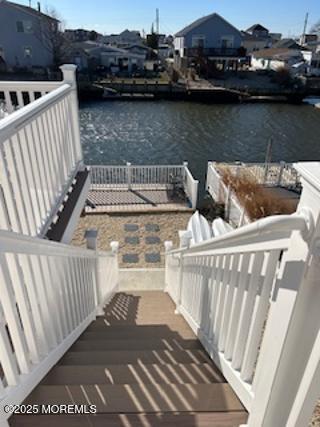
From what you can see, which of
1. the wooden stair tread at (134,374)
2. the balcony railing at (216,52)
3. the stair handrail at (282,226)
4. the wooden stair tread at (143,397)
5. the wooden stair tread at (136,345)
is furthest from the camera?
the balcony railing at (216,52)

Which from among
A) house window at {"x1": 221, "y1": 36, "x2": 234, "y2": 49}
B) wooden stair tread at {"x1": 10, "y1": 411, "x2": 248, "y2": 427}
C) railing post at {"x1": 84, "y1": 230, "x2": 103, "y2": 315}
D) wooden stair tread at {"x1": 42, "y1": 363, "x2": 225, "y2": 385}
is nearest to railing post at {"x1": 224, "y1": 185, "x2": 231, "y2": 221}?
railing post at {"x1": 84, "y1": 230, "x2": 103, "y2": 315}

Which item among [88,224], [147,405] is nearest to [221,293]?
[147,405]

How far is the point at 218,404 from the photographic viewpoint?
63.2 inches

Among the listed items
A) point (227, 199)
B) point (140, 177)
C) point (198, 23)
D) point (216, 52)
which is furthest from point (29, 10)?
point (227, 199)

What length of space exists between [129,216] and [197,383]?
21.8 ft

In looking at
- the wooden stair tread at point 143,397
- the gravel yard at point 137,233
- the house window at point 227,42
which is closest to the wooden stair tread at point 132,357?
the wooden stair tread at point 143,397

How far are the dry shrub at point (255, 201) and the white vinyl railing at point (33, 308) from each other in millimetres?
5980

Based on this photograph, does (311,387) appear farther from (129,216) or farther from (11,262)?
(129,216)

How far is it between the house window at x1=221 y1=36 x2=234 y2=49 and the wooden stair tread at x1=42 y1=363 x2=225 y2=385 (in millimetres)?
34796

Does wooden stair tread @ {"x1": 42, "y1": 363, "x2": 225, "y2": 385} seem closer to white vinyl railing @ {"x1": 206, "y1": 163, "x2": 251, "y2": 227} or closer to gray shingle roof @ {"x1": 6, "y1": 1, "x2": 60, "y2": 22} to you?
white vinyl railing @ {"x1": 206, "y1": 163, "x2": 251, "y2": 227}

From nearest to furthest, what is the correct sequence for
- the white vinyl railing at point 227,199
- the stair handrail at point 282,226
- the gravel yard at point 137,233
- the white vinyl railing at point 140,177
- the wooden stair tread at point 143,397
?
the stair handrail at point 282,226
the wooden stair tread at point 143,397
the gravel yard at point 137,233
the white vinyl railing at point 227,199
the white vinyl railing at point 140,177

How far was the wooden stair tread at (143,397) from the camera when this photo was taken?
1.58m

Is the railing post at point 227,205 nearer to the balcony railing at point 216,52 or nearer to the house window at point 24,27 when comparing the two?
the balcony railing at point 216,52

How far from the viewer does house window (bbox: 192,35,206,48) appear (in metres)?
31.0
